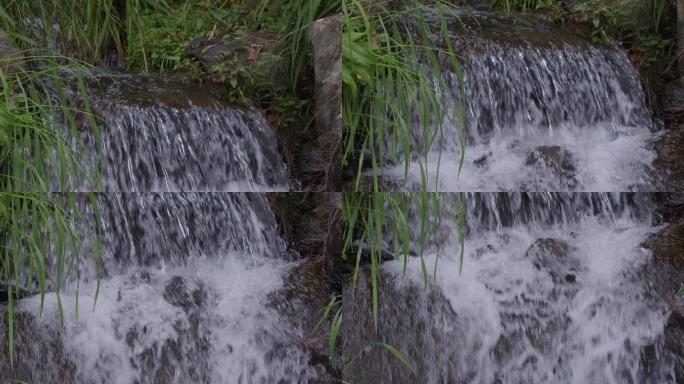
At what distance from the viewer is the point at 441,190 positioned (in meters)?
1.18

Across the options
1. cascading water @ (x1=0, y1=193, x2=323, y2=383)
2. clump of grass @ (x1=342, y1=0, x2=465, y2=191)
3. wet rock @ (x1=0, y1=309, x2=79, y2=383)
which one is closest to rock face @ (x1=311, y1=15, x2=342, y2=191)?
clump of grass @ (x1=342, y1=0, x2=465, y2=191)

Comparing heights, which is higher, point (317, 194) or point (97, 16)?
point (97, 16)

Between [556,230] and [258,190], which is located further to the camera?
[556,230]

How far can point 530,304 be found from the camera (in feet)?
4.31

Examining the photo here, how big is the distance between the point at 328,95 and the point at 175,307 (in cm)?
48

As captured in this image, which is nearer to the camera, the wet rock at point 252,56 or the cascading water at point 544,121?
the wet rock at point 252,56

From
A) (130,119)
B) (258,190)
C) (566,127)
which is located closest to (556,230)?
(566,127)

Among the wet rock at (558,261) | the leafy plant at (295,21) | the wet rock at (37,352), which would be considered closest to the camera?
the leafy plant at (295,21)

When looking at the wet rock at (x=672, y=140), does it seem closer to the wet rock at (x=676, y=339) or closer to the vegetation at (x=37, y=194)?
the wet rock at (x=676, y=339)

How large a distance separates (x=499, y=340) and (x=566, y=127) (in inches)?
17.3

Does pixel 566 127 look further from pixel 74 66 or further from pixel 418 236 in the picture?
pixel 74 66

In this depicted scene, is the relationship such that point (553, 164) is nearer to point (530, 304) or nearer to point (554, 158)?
point (554, 158)

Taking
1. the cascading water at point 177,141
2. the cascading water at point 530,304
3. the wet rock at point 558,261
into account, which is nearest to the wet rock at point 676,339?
the cascading water at point 530,304

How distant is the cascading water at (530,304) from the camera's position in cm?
121
